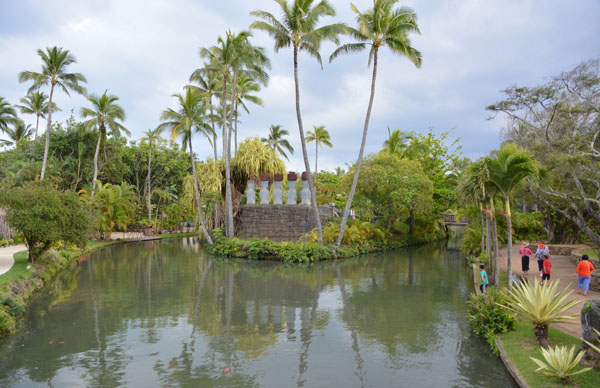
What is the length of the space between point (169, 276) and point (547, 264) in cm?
1451

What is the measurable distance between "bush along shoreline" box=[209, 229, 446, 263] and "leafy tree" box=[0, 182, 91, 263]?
9.17 metres

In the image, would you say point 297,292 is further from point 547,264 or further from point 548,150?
point 548,150

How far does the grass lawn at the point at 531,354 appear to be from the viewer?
6.22 meters

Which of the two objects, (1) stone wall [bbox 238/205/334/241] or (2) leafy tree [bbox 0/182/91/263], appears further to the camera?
(1) stone wall [bbox 238/205/334/241]

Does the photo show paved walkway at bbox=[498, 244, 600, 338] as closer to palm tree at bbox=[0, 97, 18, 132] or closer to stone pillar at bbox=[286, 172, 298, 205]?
stone pillar at bbox=[286, 172, 298, 205]

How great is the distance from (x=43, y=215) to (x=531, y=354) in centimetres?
1641

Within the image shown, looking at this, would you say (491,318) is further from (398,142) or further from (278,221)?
(398,142)

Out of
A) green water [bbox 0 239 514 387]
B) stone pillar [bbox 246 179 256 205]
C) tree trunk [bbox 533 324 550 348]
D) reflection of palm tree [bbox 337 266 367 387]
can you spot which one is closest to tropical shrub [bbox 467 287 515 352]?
green water [bbox 0 239 514 387]

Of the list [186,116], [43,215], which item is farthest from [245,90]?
[43,215]

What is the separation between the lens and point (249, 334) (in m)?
9.58

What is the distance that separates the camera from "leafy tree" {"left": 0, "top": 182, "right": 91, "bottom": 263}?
593 inches

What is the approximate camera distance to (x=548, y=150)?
56.4ft

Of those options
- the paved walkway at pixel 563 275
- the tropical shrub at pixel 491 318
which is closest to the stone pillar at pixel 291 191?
the paved walkway at pixel 563 275

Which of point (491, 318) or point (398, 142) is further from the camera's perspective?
point (398, 142)
